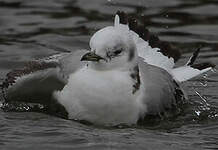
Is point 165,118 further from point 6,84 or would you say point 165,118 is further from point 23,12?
point 23,12

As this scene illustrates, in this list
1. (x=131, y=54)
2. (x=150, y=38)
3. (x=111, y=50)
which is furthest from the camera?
(x=150, y=38)

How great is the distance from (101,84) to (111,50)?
0.28 metres

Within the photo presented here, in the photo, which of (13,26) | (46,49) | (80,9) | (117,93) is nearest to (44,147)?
(117,93)

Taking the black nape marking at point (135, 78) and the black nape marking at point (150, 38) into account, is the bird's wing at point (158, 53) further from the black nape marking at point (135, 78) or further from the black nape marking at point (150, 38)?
the black nape marking at point (135, 78)

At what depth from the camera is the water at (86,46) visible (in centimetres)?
670

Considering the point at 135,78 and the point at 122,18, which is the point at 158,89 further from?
the point at 122,18

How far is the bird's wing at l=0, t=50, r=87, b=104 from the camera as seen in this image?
23.9 feet

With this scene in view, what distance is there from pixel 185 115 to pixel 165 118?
0.28 metres

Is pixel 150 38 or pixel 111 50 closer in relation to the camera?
pixel 111 50

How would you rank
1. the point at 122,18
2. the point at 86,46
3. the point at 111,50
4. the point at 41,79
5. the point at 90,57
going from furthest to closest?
1. the point at 86,46
2. the point at 122,18
3. the point at 41,79
4. the point at 111,50
5. the point at 90,57

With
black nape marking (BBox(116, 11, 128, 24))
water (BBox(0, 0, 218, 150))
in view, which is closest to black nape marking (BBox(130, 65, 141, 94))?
water (BBox(0, 0, 218, 150))

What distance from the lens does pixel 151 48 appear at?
834 centimetres

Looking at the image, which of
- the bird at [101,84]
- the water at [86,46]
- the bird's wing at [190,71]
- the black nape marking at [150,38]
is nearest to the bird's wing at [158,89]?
the bird at [101,84]

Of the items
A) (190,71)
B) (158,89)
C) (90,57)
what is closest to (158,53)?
(190,71)
